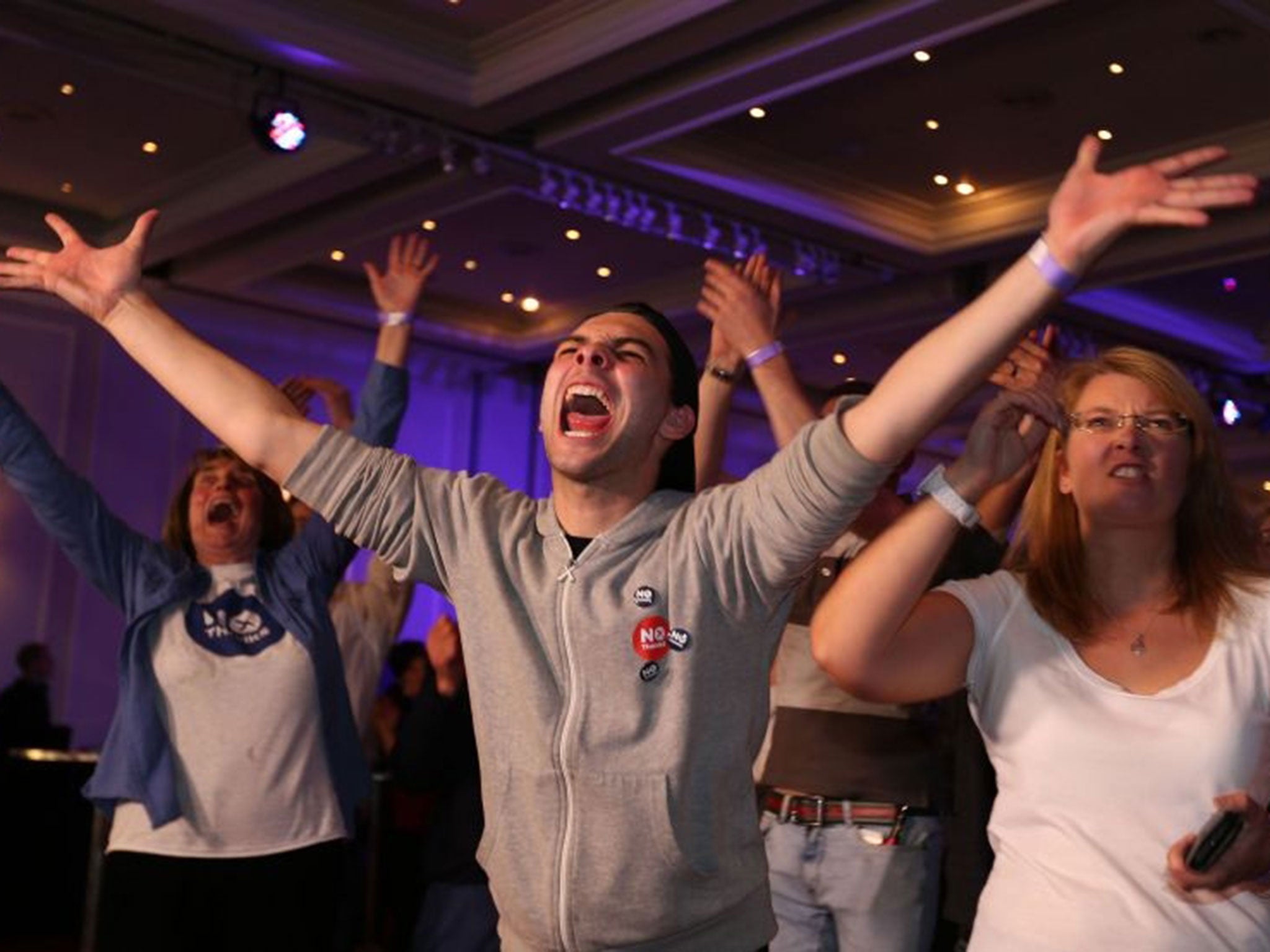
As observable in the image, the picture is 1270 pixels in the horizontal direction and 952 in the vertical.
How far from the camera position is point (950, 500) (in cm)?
202

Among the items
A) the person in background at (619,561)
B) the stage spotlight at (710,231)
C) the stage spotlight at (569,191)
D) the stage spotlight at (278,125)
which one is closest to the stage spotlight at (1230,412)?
the stage spotlight at (710,231)

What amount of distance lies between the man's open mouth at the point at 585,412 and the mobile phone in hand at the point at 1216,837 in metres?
0.84

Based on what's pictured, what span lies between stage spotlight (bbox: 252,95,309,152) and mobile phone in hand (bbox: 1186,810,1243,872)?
623 cm

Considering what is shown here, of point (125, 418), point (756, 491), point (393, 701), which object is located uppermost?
point (125, 418)

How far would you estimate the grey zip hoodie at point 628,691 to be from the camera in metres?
2.01

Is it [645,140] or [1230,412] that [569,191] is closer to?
[645,140]

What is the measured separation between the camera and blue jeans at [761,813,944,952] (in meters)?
3.45

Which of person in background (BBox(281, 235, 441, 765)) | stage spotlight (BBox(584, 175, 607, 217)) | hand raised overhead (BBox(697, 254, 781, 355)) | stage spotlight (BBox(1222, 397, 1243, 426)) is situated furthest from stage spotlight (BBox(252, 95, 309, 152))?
stage spotlight (BBox(1222, 397, 1243, 426))

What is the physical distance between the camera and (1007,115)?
8.31 m

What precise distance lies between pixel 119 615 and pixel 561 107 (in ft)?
17.6

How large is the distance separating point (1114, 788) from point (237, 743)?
1.95 metres

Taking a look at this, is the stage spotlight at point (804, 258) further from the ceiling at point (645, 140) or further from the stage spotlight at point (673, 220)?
the stage spotlight at point (673, 220)

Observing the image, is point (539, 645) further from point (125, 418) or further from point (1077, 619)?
point (125, 418)

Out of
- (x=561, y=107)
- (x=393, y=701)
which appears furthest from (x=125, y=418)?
(x=561, y=107)
